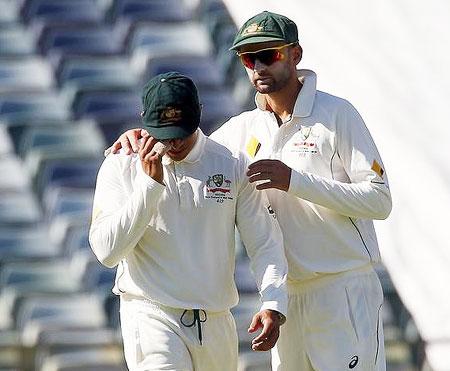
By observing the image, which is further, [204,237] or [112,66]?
[112,66]

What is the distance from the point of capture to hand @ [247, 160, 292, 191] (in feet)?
14.6

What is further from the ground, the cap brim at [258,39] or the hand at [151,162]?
the cap brim at [258,39]

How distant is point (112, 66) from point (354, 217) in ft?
9.98

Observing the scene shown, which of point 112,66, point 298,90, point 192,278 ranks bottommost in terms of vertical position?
point 112,66

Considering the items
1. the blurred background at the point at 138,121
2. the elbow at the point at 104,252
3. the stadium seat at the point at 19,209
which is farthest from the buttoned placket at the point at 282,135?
the stadium seat at the point at 19,209

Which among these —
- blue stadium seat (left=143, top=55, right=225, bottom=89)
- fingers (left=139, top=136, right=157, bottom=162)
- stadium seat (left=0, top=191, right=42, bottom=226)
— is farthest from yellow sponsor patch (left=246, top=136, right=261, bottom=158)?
blue stadium seat (left=143, top=55, right=225, bottom=89)

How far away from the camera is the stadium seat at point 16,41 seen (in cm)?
752

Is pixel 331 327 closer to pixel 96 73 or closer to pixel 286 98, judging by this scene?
pixel 286 98

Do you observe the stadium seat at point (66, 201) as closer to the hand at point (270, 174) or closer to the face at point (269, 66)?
the face at point (269, 66)

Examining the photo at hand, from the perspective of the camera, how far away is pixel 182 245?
4465 mm

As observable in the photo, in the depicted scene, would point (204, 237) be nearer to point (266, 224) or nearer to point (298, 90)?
point (266, 224)

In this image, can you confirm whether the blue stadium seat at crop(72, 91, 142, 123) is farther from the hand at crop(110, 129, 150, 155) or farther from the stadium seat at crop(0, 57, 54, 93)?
the hand at crop(110, 129, 150, 155)

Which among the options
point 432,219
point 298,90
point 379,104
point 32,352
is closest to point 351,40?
point 379,104

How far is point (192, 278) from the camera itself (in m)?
4.47
